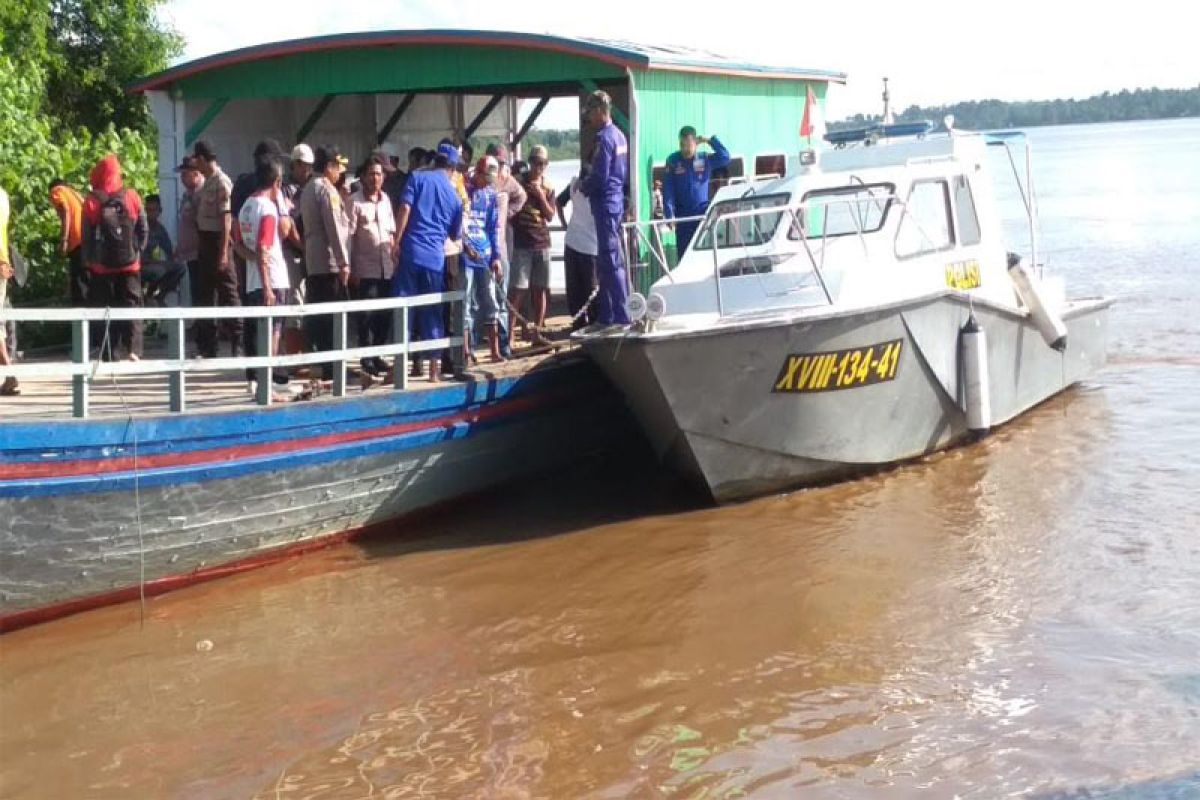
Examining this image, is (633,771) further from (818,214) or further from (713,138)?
(818,214)

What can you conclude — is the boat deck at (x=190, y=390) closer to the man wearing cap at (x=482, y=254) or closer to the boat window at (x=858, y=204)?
the man wearing cap at (x=482, y=254)

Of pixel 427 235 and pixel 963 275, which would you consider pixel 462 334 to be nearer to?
pixel 427 235

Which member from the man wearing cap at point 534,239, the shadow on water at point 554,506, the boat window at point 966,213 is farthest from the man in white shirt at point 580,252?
the boat window at point 966,213

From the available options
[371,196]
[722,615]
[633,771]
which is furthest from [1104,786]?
[371,196]

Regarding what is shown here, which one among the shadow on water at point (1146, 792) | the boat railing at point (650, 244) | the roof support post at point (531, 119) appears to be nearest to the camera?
the shadow on water at point (1146, 792)

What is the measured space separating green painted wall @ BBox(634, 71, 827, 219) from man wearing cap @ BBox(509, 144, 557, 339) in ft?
2.72

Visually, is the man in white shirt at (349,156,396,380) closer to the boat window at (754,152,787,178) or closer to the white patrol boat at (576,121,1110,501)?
the white patrol boat at (576,121,1110,501)

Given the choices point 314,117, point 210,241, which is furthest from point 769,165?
point 210,241

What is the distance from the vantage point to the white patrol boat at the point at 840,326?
34.8ft

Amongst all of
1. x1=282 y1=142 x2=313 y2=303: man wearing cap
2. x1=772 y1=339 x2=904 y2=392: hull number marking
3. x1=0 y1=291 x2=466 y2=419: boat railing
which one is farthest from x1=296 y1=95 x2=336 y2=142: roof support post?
x1=772 y1=339 x2=904 y2=392: hull number marking

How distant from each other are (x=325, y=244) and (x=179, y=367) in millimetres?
2140

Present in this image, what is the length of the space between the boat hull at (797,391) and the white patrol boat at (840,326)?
12 millimetres

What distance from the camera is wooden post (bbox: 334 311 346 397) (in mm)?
9719

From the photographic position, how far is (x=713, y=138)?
12.9m
